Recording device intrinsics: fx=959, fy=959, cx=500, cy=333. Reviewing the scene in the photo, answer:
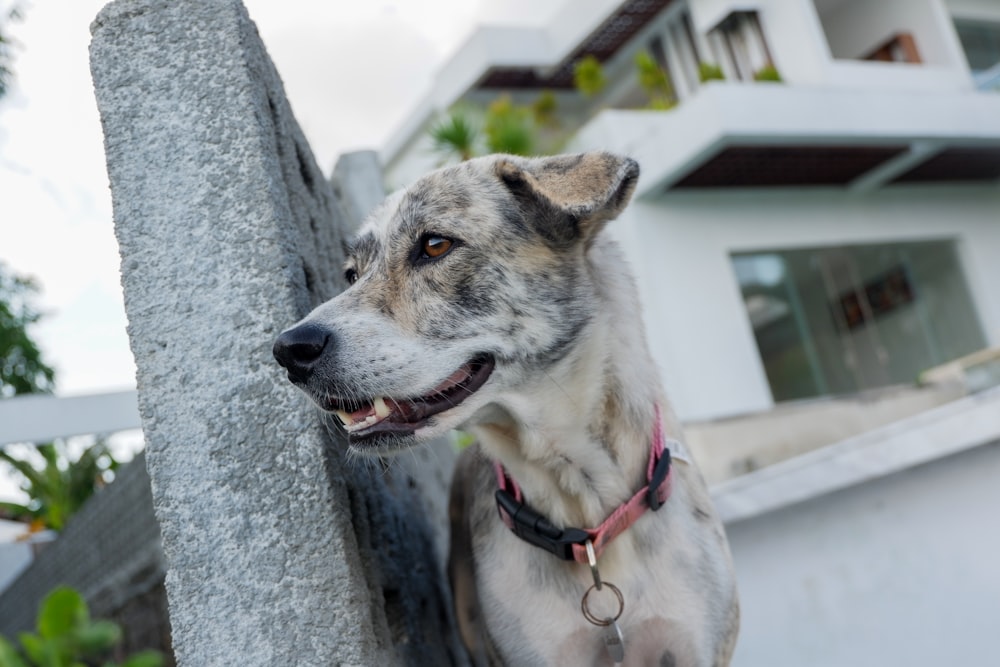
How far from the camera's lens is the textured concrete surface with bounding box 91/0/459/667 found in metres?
Answer: 2.18

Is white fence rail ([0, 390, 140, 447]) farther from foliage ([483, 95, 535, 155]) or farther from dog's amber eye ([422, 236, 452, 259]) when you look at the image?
dog's amber eye ([422, 236, 452, 259])

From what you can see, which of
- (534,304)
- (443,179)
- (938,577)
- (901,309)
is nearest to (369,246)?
(443,179)

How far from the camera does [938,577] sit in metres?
4.65

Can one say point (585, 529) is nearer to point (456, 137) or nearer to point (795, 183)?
point (456, 137)

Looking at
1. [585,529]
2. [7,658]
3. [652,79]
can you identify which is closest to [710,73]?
[652,79]

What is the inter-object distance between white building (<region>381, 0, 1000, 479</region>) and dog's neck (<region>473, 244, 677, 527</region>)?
762 cm

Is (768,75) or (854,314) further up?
(768,75)

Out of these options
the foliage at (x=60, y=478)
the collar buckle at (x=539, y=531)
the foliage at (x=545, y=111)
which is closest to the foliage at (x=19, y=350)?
the foliage at (x=60, y=478)

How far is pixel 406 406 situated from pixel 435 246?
0.49 metres

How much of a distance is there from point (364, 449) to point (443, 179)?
3.06ft

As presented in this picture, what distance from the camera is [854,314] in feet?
48.9

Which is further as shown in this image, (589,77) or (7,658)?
(589,77)

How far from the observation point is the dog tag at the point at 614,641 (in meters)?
2.49

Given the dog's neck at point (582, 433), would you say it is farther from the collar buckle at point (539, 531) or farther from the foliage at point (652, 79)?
the foliage at point (652, 79)
